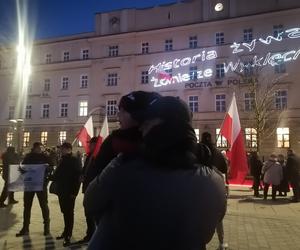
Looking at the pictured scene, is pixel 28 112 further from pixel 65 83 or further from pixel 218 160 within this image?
pixel 218 160

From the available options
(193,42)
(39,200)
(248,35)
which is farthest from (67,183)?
(193,42)

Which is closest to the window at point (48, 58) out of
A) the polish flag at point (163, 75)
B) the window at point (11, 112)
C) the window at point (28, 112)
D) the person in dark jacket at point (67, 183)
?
the window at point (28, 112)

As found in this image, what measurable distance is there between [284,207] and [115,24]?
38.2 metres

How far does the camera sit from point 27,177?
8.52 meters

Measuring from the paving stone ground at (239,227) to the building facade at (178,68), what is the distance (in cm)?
2274

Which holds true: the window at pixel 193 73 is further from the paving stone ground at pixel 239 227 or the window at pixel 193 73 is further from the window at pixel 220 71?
the paving stone ground at pixel 239 227

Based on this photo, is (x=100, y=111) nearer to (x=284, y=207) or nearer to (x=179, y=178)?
(x=284, y=207)

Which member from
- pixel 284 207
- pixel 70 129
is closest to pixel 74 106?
pixel 70 129

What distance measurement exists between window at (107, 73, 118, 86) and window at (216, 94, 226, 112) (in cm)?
1141

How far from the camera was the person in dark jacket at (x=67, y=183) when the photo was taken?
25.3 feet

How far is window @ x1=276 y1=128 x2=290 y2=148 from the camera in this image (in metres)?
39.2

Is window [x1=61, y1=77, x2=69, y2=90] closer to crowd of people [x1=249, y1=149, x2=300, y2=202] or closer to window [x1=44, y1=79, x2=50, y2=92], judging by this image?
window [x1=44, y1=79, x2=50, y2=92]

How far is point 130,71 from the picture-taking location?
46781 mm

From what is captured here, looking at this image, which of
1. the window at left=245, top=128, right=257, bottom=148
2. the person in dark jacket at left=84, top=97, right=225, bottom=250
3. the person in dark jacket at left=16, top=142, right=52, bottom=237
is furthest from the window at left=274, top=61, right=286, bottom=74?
the person in dark jacket at left=84, top=97, right=225, bottom=250
